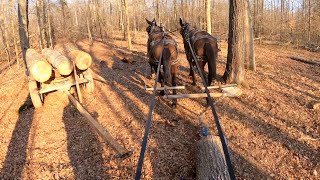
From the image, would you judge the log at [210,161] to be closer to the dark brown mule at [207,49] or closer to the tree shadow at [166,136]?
the tree shadow at [166,136]

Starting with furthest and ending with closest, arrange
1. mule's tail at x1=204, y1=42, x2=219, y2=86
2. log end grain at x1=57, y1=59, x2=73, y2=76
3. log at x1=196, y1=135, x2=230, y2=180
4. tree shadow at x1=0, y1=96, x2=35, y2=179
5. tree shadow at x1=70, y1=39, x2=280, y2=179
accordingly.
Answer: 1. log end grain at x1=57, y1=59, x2=73, y2=76
2. mule's tail at x1=204, y1=42, x2=219, y2=86
3. tree shadow at x1=0, y1=96, x2=35, y2=179
4. tree shadow at x1=70, y1=39, x2=280, y2=179
5. log at x1=196, y1=135, x2=230, y2=180

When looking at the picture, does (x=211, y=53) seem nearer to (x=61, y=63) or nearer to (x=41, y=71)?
(x=61, y=63)

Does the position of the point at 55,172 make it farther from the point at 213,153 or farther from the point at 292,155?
the point at 292,155

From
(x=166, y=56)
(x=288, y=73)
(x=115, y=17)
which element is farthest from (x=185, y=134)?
(x=115, y=17)

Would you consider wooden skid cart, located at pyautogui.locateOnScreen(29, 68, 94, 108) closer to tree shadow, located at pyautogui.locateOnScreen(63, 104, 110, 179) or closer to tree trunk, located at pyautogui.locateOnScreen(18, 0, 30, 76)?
tree shadow, located at pyautogui.locateOnScreen(63, 104, 110, 179)

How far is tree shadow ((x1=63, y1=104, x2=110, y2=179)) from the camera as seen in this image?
4684mm

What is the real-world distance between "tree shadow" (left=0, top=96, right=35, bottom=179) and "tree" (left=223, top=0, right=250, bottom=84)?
6.28 metres

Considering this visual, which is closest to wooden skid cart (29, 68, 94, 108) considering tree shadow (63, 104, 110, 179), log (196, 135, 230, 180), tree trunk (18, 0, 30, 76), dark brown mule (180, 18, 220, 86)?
tree shadow (63, 104, 110, 179)

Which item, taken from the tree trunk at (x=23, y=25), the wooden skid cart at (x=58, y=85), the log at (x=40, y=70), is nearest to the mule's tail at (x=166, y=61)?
the wooden skid cart at (x=58, y=85)

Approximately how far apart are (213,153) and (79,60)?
5991mm

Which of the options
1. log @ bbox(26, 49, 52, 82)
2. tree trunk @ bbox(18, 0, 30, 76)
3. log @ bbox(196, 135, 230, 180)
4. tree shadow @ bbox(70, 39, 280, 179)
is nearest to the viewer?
log @ bbox(196, 135, 230, 180)

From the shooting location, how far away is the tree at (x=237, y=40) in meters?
8.03

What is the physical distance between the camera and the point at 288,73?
9.66 meters

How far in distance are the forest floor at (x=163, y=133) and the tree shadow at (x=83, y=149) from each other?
0.02m
